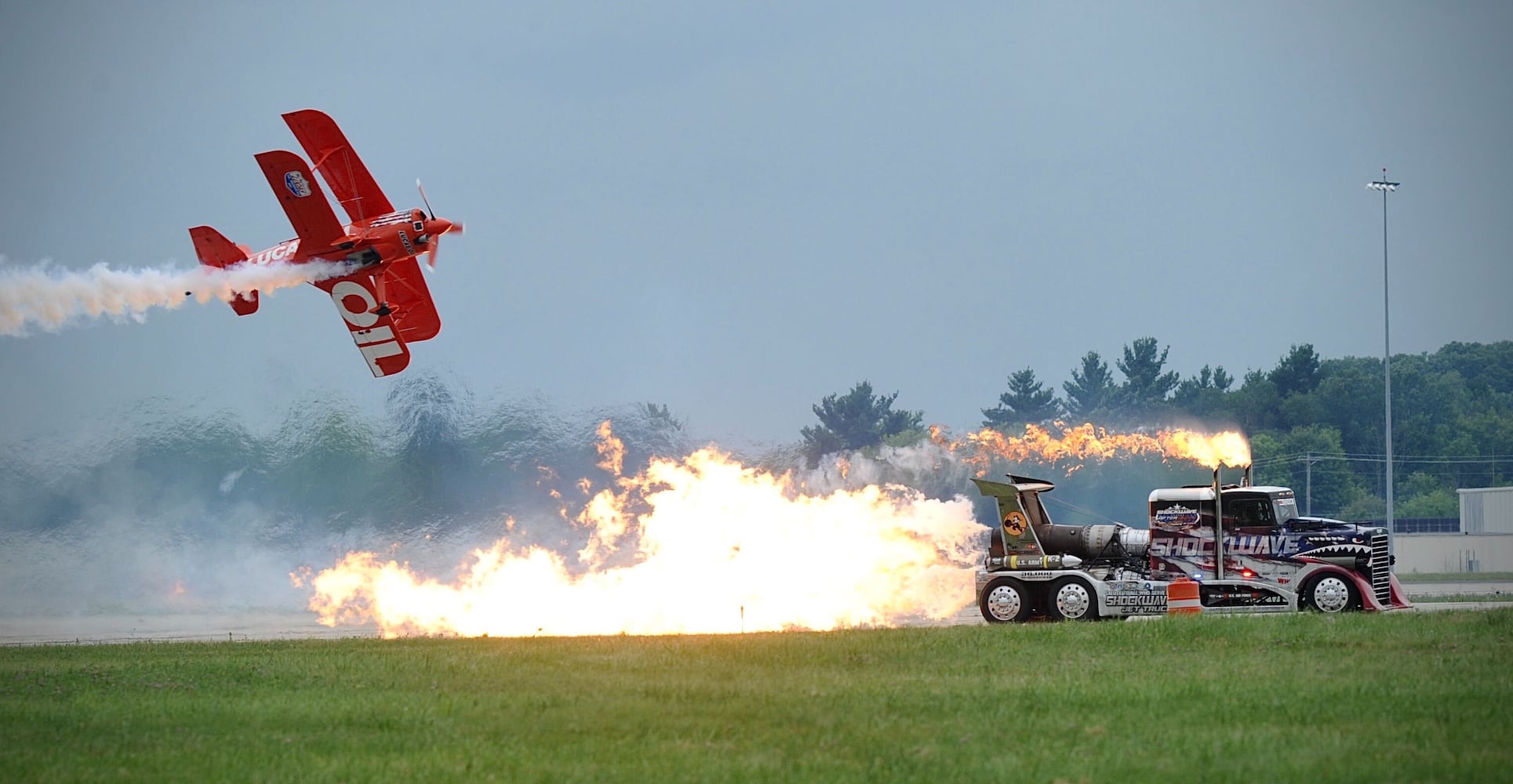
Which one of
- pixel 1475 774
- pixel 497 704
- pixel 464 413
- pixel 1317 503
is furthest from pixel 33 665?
pixel 1317 503

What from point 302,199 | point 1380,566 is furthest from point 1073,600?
point 302,199

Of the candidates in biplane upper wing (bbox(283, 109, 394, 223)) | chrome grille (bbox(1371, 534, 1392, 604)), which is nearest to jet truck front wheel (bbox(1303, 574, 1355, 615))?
chrome grille (bbox(1371, 534, 1392, 604))

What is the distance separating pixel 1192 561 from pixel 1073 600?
111 inches

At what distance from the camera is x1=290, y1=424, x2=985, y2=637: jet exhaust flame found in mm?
37719

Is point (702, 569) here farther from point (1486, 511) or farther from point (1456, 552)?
point (1486, 511)

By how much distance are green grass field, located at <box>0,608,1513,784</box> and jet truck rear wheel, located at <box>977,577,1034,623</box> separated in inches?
161

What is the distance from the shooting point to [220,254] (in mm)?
35312

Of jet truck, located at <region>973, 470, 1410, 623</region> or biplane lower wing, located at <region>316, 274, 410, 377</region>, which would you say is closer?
jet truck, located at <region>973, 470, 1410, 623</region>

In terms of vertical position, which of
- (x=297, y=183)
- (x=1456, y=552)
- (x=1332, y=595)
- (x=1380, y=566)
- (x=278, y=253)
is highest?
(x=297, y=183)

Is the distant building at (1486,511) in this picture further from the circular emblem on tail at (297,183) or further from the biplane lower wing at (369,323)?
the circular emblem on tail at (297,183)

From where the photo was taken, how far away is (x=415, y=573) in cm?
4306

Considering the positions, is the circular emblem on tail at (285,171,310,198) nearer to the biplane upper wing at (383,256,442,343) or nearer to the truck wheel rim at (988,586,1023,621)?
the biplane upper wing at (383,256,442,343)

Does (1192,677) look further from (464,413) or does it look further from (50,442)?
(50,442)

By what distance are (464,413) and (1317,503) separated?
2298 inches
